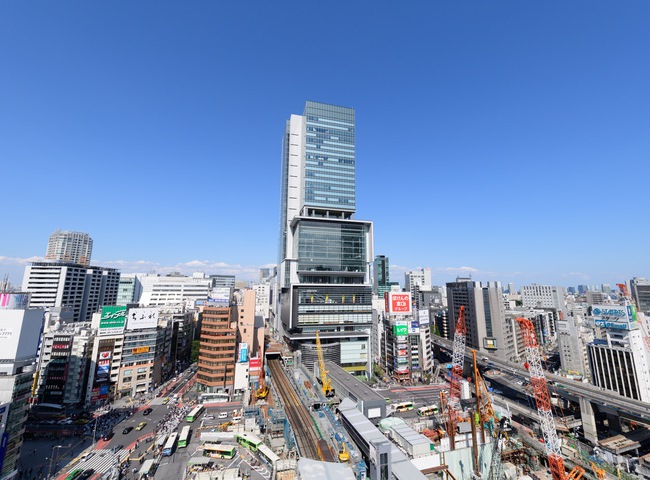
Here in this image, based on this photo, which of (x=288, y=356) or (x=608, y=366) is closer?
(x=608, y=366)

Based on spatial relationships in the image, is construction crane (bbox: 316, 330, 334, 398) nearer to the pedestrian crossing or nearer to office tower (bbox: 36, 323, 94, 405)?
the pedestrian crossing

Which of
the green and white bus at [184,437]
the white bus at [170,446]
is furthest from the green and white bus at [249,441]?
the white bus at [170,446]

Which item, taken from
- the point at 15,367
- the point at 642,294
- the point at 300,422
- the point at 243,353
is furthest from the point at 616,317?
the point at 642,294

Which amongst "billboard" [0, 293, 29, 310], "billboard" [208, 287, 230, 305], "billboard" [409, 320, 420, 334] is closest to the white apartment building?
"billboard" [208, 287, 230, 305]

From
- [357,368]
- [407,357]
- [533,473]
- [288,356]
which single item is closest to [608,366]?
[533,473]

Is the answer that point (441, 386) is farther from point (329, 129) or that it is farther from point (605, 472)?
point (329, 129)
